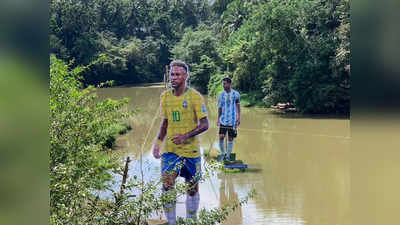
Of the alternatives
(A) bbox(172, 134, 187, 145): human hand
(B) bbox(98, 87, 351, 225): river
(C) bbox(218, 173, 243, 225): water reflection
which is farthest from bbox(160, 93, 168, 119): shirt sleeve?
(C) bbox(218, 173, 243, 225): water reflection

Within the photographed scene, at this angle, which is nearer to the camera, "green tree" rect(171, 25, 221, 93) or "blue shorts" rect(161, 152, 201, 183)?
"blue shorts" rect(161, 152, 201, 183)

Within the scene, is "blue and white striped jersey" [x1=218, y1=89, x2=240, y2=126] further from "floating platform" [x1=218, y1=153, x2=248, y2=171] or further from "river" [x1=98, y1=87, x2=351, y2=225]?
"river" [x1=98, y1=87, x2=351, y2=225]

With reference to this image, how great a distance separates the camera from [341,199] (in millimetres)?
6598

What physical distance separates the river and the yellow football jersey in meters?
0.25

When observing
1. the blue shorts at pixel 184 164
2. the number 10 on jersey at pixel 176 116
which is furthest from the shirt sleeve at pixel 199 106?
the blue shorts at pixel 184 164

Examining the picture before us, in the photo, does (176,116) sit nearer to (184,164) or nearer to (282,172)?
(184,164)

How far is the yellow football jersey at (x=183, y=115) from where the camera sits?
4785mm

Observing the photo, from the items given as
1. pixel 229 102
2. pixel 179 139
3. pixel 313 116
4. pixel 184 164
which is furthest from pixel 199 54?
pixel 184 164

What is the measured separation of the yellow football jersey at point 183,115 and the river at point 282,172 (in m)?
0.25

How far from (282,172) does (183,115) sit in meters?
4.16

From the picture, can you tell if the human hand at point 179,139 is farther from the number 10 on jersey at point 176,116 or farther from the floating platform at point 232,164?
the floating platform at point 232,164

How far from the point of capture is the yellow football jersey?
4785mm
